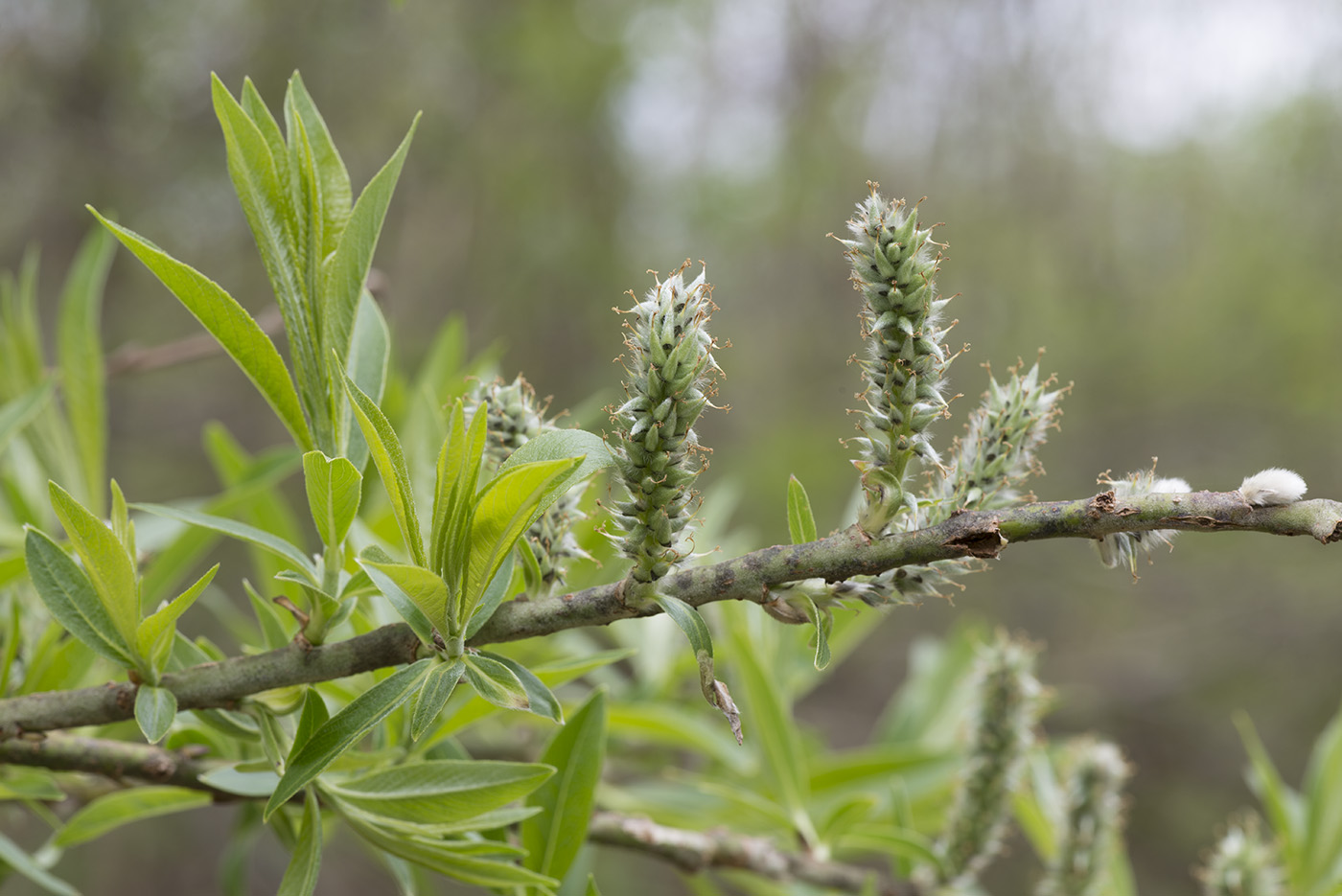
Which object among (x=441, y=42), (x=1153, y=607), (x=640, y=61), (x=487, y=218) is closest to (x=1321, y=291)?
(x=1153, y=607)

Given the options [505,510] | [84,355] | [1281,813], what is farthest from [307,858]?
[1281,813]

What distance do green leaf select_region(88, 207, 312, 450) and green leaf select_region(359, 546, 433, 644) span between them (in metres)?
0.11

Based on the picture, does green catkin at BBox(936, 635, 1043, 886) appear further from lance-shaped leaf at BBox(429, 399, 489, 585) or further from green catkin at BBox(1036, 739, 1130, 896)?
lance-shaped leaf at BBox(429, 399, 489, 585)

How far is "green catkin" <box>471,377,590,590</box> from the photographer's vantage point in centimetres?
59

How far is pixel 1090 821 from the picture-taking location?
3.43 feet

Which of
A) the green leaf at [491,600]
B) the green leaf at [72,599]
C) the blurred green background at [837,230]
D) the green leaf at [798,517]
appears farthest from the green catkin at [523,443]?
the blurred green background at [837,230]

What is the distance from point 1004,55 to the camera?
4566 mm

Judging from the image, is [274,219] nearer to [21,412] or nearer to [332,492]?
[332,492]

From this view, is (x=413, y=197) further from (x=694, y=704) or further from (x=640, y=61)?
(x=694, y=704)

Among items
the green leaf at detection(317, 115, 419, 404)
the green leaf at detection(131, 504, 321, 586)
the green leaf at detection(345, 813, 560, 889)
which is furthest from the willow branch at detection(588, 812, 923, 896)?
the green leaf at detection(317, 115, 419, 404)

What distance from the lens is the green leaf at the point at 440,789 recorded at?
0.60 metres

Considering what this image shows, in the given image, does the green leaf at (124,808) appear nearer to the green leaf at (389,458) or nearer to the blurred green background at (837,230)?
the green leaf at (389,458)

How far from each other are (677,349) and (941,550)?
6.9 inches

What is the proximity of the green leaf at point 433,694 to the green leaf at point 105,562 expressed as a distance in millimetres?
A: 208
